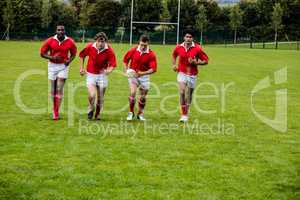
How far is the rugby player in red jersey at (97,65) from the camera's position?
1331 centimetres

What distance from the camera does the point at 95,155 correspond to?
973cm

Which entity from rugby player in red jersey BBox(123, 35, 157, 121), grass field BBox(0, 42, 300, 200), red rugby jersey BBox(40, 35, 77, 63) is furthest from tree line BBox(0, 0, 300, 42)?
rugby player in red jersey BBox(123, 35, 157, 121)

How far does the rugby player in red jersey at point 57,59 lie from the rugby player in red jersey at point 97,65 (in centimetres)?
42

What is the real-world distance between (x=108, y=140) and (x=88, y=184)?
3.26 meters

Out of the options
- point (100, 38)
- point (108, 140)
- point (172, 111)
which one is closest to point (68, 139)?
point (108, 140)

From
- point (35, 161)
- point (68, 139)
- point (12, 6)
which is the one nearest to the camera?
point (35, 161)

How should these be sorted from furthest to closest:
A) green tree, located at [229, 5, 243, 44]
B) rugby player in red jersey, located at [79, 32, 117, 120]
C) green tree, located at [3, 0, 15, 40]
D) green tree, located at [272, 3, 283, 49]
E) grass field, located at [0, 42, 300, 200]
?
green tree, located at [229, 5, 243, 44] → green tree, located at [272, 3, 283, 49] → green tree, located at [3, 0, 15, 40] → rugby player in red jersey, located at [79, 32, 117, 120] → grass field, located at [0, 42, 300, 200]

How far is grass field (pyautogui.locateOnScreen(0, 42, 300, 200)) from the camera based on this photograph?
7.74 metres

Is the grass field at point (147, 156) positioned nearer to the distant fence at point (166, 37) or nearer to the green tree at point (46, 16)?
the green tree at point (46, 16)

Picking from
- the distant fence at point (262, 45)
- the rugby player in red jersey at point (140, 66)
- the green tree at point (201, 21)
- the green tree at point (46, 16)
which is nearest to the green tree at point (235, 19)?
the distant fence at point (262, 45)

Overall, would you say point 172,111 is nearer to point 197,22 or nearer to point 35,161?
point 35,161

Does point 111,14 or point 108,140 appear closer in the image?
point 108,140

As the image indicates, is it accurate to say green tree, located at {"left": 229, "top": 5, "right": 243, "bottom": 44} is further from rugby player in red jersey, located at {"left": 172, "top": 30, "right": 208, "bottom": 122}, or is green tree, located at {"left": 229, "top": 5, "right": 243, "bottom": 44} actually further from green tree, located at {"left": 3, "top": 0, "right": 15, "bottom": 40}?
rugby player in red jersey, located at {"left": 172, "top": 30, "right": 208, "bottom": 122}

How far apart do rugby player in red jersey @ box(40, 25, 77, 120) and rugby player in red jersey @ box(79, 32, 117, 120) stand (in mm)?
422
